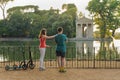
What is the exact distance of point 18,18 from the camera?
81.7m

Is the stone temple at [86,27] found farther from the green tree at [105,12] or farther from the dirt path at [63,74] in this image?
the dirt path at [63,74]

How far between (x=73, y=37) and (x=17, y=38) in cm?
1453

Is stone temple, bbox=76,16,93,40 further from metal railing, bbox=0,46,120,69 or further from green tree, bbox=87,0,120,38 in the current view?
metal railing, bbox=0,46,120,69

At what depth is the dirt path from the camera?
11203 mm

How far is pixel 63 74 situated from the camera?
1208 cm

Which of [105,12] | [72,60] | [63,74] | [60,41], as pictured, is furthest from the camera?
[105,12]

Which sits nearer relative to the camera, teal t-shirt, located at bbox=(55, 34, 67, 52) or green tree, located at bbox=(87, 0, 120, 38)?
teal t-shirt, located at bbox=(55, 34, 67, 52)

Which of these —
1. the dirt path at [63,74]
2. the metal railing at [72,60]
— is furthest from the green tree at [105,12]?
the dirt path at [63,74]

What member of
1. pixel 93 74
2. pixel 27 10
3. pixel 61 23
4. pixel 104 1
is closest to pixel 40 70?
pixel 93 74

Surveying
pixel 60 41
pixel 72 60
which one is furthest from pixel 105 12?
pixel 60 41

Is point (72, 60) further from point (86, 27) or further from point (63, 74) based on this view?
point (86, 27)

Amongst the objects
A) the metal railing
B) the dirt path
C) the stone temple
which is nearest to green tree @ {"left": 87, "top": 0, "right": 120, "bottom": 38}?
the stone temple

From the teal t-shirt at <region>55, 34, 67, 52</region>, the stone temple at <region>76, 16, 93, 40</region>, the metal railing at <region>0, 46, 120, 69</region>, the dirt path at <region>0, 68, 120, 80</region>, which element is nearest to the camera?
the dirt path at <region>0, 68, 120, 80</region>

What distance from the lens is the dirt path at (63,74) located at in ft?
36.8
